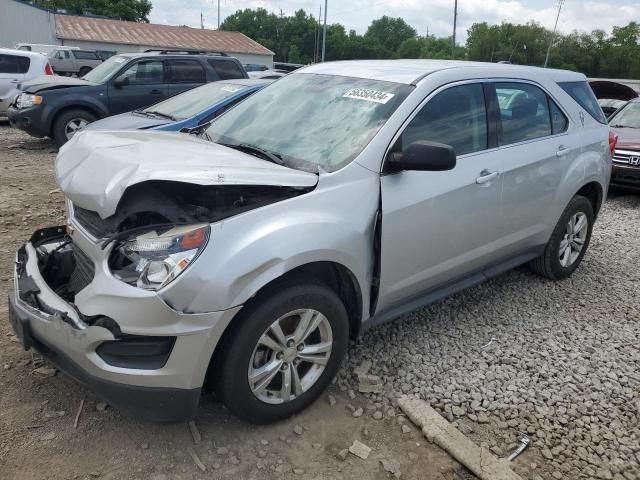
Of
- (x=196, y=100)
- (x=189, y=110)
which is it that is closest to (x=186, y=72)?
(x=196, y=100)

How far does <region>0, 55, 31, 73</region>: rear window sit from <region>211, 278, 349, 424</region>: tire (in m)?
11.8

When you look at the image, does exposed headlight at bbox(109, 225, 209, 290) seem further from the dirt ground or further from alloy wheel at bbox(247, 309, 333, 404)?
the dirt ground

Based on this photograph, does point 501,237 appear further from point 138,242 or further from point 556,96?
point 138,242

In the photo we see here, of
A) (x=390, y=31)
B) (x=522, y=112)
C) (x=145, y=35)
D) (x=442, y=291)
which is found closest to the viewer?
(x=442, y=291)

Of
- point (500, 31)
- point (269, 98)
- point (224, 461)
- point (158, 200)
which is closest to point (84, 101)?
point (269, 98)

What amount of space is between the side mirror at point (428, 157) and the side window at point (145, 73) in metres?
8.32

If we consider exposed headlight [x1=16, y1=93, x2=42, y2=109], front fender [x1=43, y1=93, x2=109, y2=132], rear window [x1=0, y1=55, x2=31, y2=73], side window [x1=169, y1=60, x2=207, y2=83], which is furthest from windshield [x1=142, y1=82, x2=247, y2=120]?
rear window [x1=0, y1=55, x2=31, y2=73]

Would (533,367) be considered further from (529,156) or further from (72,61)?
(72,61)

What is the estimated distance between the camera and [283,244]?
95.0 inches

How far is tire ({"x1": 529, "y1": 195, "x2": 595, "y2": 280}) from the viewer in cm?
436

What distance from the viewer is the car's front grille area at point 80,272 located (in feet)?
8.32

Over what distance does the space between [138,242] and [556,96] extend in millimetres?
3436

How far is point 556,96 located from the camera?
4180 millimetres

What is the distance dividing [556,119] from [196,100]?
4851 millimetres
